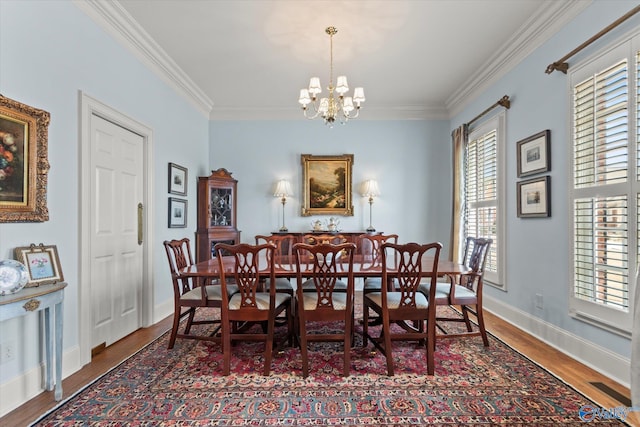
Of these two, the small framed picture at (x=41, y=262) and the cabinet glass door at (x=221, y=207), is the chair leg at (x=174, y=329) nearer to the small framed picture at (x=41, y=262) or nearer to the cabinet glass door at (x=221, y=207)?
the small framed picture at (x=41, y=262)

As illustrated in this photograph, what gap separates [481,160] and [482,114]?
0.59 meters

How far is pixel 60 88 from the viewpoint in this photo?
7.82 ft

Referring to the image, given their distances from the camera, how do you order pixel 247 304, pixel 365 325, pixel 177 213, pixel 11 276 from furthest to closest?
pixel 177 213
pixel 365 325
pixel 247 304
pixel 11 276

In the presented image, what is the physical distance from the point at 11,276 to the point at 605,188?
383 cm

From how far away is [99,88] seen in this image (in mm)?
2803

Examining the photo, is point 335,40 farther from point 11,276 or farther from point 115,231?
point 11,276

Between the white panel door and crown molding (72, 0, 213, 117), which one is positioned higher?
crown molding (72, 0, 213, 117)

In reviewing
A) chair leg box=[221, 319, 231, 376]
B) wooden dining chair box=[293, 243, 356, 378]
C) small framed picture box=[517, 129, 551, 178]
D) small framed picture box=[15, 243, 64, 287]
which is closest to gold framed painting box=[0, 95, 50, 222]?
small framed picture box=[15, 243, 64, 287]

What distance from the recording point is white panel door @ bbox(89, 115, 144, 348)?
284 cm

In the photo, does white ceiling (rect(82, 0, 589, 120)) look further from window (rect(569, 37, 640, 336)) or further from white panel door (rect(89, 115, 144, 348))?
white panel door (rect(89, 115, 144, 348))

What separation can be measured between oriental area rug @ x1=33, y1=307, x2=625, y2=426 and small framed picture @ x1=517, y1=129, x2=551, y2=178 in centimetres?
172

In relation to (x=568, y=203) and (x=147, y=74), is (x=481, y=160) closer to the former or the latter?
(x=568, y=203)

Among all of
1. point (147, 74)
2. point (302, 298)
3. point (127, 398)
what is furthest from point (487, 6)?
point (127, 398)

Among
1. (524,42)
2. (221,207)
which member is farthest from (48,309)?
(524,42)
